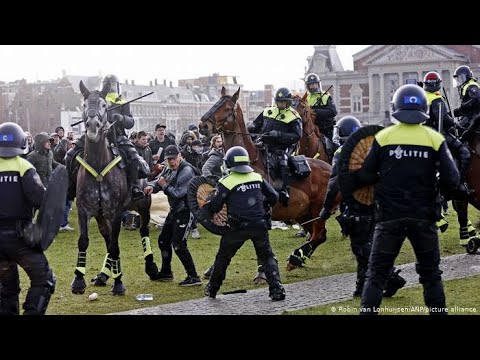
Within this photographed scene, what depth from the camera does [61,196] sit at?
32.6 ft

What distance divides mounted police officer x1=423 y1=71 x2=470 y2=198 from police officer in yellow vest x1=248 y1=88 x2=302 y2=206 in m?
2.02

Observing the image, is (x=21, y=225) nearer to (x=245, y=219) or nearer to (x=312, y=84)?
(x=245, y=219)

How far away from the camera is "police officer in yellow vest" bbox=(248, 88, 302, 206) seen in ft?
46.8

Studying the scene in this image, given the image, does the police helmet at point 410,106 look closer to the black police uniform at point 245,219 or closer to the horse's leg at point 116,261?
the black police uniform at point 245,219

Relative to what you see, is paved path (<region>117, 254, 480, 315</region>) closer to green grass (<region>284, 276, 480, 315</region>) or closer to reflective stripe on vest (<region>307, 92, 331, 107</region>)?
green grass (<region>284, 276, 480, 315</region>)

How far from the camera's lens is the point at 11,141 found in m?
9.98

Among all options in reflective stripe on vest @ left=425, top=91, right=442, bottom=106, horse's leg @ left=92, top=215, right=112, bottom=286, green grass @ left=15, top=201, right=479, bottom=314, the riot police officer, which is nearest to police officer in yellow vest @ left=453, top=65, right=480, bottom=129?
the riot police officer

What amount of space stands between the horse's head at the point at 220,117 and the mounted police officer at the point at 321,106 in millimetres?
5588

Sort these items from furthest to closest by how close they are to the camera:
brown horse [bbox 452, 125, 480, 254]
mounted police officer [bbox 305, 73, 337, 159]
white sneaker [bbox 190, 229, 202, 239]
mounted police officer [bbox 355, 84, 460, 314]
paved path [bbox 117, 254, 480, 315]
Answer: mounted police officer [bbox 305, 73, 337, 159]
white sneaker [bbox 190, 229, 202, 239]
brown horse [bbox 452, 125, 480, 254]
paved path [bbox 117, 254, 480, 315]
mounted police officer [bbox 355, 84, 460, 314]

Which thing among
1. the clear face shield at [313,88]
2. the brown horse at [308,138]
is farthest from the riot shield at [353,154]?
the clear face shield at [313,88]

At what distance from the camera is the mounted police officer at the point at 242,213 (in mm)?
11844

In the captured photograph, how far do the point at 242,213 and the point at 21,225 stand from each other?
300 cm

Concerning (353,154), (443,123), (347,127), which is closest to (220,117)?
(347,127)
